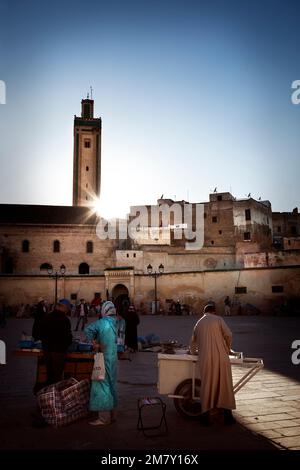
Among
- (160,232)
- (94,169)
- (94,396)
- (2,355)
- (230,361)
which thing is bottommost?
(2,355)

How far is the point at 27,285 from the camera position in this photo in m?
32.9

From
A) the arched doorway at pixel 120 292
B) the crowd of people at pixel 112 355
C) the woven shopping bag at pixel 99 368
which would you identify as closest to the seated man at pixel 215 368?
the crowd of people at pixel 112 355

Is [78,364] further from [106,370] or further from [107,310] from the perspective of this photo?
[107,310]

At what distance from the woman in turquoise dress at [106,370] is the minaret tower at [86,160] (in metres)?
49.7

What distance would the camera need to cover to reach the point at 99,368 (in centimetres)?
508

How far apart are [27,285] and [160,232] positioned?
1982 centimetres

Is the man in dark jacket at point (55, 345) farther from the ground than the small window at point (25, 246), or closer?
closer

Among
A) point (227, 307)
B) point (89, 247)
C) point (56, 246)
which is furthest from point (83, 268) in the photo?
point (227, 307)

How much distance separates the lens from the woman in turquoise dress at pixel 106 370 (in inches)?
197

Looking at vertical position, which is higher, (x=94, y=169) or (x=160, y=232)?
(x=94, y=169)

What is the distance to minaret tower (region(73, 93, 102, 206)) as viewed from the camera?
54672mm

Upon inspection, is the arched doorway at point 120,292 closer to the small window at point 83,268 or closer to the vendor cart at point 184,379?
the small window at point 83,268

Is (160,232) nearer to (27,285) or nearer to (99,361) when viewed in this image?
(27,285)
